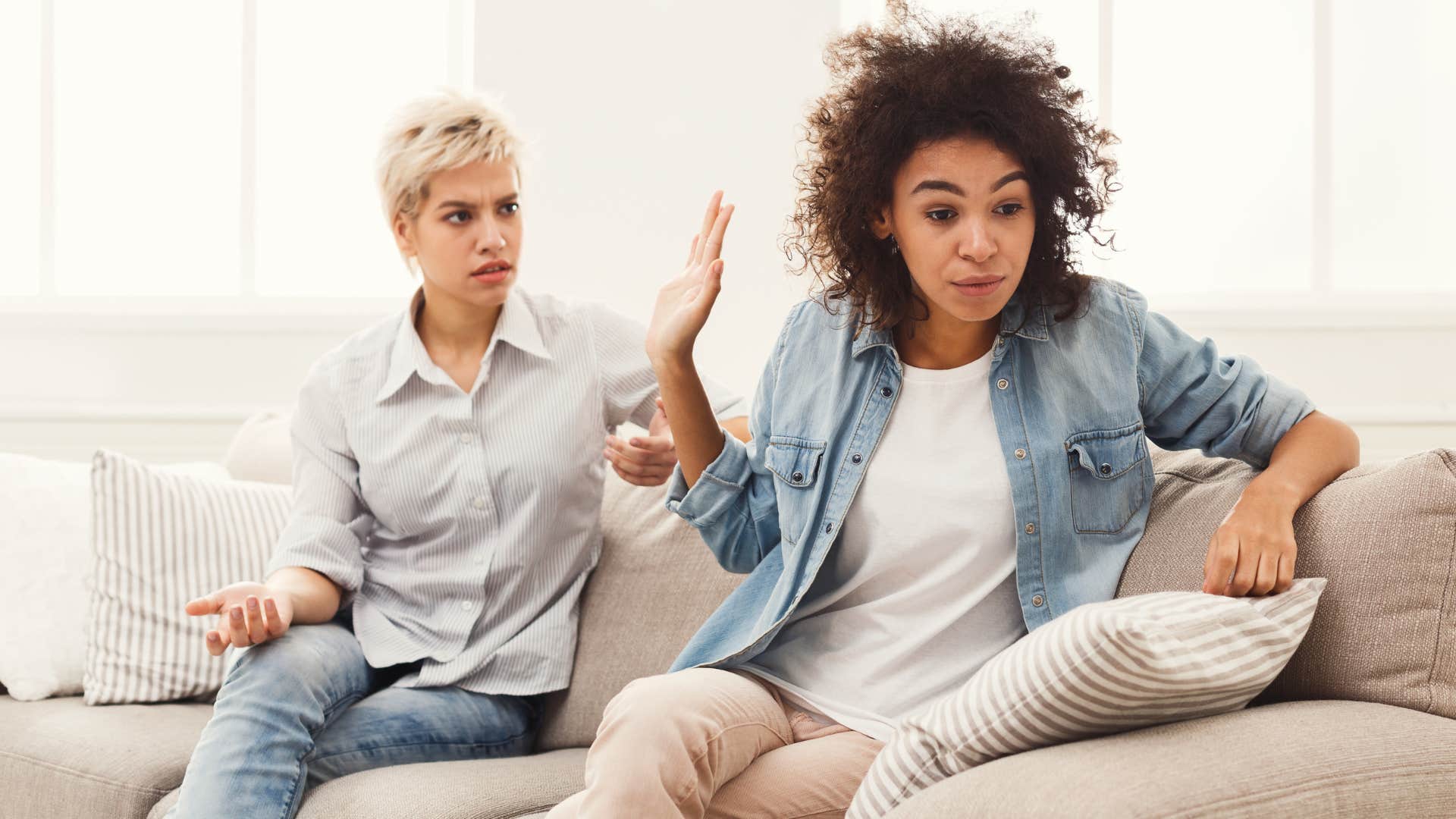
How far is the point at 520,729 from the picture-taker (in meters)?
1.81

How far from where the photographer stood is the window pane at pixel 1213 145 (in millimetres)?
2803

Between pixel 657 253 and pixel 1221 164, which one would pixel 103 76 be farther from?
pixel 1221 164

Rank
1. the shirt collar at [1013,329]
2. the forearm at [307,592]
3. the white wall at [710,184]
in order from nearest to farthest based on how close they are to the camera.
→ the shirt collar at [1013,329] → the forearm at [307,592] → the white wall at [710,184]

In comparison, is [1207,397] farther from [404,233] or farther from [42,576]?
[42,576]

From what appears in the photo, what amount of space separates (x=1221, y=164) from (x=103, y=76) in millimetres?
2953

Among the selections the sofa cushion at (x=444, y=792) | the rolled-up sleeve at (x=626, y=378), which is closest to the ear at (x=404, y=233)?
the rolled-up sleeve at (x=626, y=378)

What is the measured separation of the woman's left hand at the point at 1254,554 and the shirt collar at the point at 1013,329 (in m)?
0.30

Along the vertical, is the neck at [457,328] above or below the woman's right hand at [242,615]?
above

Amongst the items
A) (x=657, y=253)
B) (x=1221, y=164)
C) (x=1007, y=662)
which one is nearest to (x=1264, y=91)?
(x=1221, y=164)

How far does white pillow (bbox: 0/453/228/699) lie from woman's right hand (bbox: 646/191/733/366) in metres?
1.13

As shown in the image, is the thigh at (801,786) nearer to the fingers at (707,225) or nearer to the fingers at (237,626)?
the fingers at (707,225)

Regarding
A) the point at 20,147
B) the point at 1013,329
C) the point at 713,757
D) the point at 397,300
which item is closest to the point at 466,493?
the point at 713,757

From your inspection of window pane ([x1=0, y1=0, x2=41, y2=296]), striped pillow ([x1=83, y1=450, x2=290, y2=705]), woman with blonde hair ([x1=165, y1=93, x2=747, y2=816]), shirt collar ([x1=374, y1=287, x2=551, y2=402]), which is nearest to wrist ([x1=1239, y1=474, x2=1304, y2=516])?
woman with blonde hair ([x1=165, y1=93, x2=747, y2=816])

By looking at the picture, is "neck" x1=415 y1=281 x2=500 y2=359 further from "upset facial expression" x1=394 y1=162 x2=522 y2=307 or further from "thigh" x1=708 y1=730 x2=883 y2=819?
"thigh" x1=708 y1=730 x2=883 y2=819
